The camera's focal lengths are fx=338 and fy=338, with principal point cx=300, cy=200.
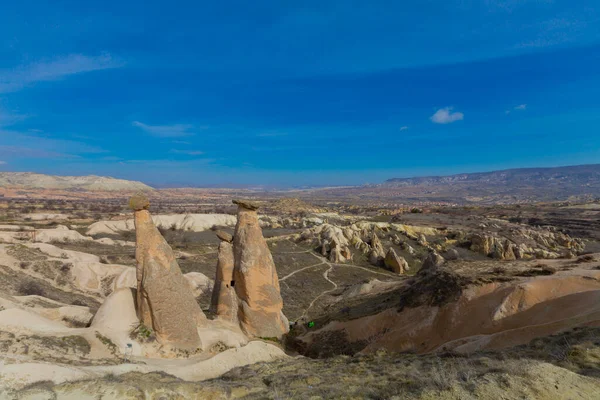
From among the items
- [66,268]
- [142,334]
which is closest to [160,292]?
[142,334]

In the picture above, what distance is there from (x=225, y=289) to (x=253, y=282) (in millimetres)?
1318

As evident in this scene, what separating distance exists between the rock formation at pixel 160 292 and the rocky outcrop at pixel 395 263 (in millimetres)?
30751

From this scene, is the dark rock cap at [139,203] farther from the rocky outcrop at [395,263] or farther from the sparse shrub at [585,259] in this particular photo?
the rocky outcrop at [395,263]

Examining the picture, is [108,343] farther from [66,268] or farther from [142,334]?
[66,268]

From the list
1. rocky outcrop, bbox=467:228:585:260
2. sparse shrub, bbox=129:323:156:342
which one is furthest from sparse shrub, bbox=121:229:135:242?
→ rocky outcrop, bbox=467:228:585:260

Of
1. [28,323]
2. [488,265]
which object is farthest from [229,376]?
[488,265]

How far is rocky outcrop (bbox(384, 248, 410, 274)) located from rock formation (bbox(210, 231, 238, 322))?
91.7ft

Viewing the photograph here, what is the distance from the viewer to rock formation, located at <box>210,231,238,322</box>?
50.6 ft

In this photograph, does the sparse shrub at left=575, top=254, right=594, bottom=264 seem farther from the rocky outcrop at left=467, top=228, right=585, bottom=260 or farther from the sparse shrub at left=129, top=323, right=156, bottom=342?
the rocky outcrop at left=467, top=228, right=585, bottom=260

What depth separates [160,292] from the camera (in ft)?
40.9

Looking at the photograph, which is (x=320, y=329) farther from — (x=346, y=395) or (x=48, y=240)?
(x=48, y=240)

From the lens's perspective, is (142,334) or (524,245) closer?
(142,334)

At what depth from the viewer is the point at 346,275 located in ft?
122

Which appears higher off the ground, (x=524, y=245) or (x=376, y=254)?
(x=524, y=245)
